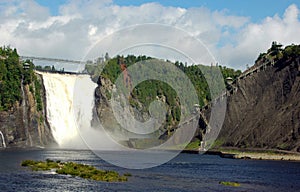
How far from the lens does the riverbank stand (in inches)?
4326

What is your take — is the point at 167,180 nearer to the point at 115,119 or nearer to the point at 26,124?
the point at 26,124

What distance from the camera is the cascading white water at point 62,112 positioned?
158m

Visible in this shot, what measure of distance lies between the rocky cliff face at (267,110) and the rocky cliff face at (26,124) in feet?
162

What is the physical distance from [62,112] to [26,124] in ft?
43.3

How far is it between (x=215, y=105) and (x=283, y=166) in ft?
250

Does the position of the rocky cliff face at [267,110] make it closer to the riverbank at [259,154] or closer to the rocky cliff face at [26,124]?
the riverbank at [259,154]

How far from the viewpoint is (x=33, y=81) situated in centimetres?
15838

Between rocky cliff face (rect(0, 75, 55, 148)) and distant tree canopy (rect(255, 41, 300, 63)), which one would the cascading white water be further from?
distant tree canopy (rect(255, 41, 300, 63))

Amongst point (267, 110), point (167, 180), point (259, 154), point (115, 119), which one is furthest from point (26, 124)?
point (167, 180)

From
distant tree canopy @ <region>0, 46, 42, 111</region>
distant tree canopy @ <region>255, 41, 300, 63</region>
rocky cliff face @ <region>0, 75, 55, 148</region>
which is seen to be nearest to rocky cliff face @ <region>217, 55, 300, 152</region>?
distant tree canopy @ <region>255, 41, 300, 63</region>

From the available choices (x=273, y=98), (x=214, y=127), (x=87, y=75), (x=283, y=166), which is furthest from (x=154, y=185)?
(x=87, y=75)

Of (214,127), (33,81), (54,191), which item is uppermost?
(33,81)

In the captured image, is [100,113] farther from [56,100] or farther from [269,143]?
[269,143]

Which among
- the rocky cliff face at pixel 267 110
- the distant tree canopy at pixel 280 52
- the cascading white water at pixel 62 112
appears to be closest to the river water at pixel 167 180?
the rocky cliff face at pixel 267 110
